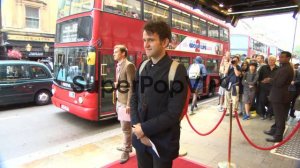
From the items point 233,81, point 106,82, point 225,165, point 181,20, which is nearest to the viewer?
point 225,165

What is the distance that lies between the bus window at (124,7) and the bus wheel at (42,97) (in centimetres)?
471

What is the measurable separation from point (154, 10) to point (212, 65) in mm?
5618

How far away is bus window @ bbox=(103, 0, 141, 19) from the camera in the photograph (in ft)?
21.0

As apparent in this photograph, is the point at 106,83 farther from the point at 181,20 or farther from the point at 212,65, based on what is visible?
the point at 212,65

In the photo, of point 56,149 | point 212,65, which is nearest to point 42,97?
point 56,149

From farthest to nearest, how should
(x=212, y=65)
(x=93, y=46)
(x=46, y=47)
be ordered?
(x=46, y=47), (x=212, y=65), (x=93, y=46)

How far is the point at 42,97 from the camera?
9023 millimetres

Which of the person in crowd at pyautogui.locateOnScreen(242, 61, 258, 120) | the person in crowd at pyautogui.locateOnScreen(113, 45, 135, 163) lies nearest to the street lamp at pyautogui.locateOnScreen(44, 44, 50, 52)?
the person in crowd at pyautogui.locateOnScreen(242, 61, 258, 120)

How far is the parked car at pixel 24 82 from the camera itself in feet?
26.2

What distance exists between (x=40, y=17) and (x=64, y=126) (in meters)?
14.3

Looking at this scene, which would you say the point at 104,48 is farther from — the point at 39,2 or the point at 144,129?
the point at 39,2

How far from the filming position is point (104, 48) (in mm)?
6301

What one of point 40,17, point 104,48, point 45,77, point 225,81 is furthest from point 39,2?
point 225,81

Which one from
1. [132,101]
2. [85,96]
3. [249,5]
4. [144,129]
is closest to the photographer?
[144,129]
